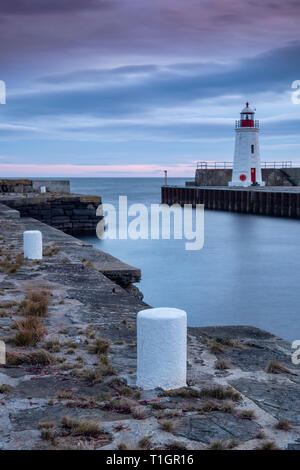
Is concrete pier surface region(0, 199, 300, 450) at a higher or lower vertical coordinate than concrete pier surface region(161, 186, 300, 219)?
lower

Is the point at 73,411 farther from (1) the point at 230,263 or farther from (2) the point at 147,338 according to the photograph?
(1) the point at 230,263

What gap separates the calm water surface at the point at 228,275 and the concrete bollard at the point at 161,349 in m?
7.00

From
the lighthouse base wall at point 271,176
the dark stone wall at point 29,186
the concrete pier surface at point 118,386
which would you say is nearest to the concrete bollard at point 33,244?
the concrete pier surface at point 118,386

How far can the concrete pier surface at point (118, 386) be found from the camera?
3434mm

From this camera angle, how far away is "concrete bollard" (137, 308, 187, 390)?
160 inches

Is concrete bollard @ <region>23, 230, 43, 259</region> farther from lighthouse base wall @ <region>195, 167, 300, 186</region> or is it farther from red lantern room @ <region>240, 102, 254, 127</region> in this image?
lighthouse base wall @ <region>195, 167, 300, 186</region>

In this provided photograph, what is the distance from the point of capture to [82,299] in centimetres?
717

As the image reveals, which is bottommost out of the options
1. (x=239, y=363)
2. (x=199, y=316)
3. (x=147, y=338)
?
(x=199, y=316)

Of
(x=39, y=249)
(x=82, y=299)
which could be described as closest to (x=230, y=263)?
(x=39, y=249)

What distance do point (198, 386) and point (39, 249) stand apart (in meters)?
6.46

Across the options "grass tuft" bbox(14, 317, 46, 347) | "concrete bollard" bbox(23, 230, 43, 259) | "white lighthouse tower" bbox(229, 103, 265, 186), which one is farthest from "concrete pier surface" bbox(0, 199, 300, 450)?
"white lighthouse tower" bbox(229, 103, 265, 186)

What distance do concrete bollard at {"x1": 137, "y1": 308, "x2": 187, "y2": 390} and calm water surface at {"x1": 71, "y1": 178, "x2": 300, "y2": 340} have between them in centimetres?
700

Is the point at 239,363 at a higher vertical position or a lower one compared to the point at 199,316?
higher

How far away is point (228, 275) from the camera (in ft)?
59.6
